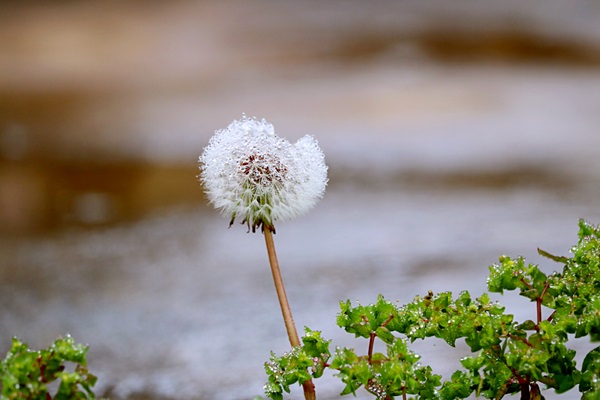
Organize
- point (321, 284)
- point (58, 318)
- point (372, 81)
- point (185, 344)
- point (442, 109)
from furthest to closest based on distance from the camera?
point (372, 81), point (442, 109), point (321, 284), point (58, 318), point (185, 344)

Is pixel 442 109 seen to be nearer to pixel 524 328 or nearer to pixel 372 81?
pixel 372 81

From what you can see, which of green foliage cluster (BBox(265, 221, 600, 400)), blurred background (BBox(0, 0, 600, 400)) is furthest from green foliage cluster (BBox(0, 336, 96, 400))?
blurred background (BBox(0, 0, 600, 400))

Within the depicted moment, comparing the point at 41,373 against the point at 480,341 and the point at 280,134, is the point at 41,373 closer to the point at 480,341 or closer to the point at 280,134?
the point at 480,341

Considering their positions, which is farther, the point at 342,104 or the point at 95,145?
the point at 342,104

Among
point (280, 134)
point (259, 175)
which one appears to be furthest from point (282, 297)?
point (280, 134)

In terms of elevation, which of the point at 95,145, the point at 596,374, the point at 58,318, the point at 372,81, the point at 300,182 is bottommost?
the point at 596,374

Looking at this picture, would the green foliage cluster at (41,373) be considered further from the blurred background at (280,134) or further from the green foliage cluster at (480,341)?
the blurred background at (280,134)

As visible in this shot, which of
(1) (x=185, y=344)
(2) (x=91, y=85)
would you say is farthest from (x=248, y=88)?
(1) (x=185, y=344)
